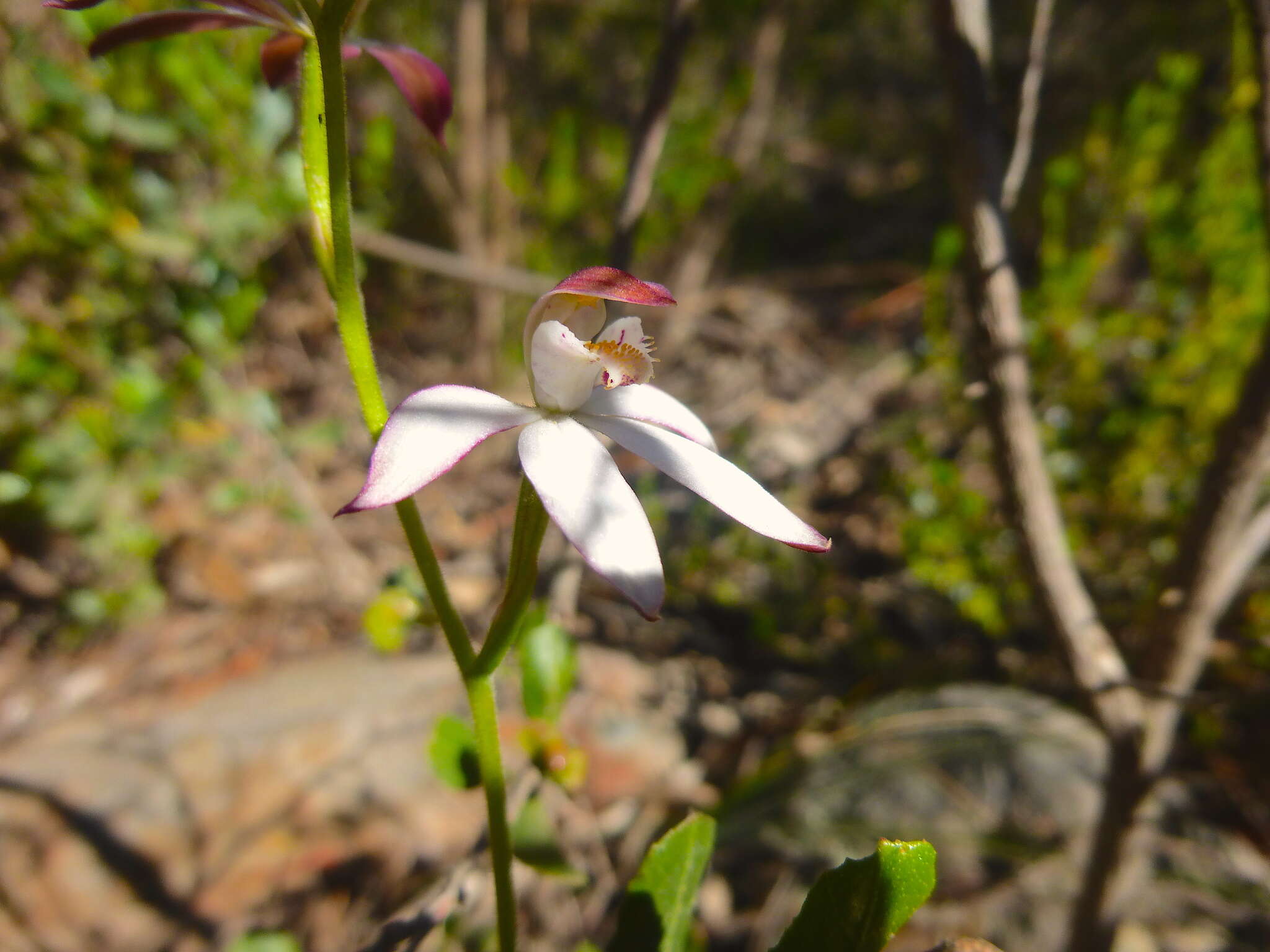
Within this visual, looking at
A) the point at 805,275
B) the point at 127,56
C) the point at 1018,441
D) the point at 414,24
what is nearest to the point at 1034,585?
the point at 1018,441

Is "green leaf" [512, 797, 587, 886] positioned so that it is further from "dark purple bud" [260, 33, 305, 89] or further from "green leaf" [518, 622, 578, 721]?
"dark purple bud" [260, 33, 305, 89]

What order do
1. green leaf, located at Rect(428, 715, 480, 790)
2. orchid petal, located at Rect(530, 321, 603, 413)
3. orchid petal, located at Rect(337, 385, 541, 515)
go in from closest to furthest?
orchid petal, located at Rect(337, 385, 541, 515) → orchid petal, located at Rect(530, 321, 603, 413) → green leaf, located at Rect(428, 715, 480, 790)

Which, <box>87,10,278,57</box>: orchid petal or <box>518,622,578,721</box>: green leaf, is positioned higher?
<box>87,10,278,57</box>: orchid petal

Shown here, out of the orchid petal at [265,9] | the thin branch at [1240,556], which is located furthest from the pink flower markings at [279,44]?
the thin branch at [1240,556]

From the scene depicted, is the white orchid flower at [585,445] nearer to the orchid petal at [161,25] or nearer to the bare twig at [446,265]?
the orchid petal at [161,25]

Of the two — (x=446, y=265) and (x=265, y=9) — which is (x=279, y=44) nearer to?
(x=265, y=9)

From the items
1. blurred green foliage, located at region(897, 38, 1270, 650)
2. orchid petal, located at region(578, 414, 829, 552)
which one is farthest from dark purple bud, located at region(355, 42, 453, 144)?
blurred green foliage, located at region(897, 38, 1270, 650)
